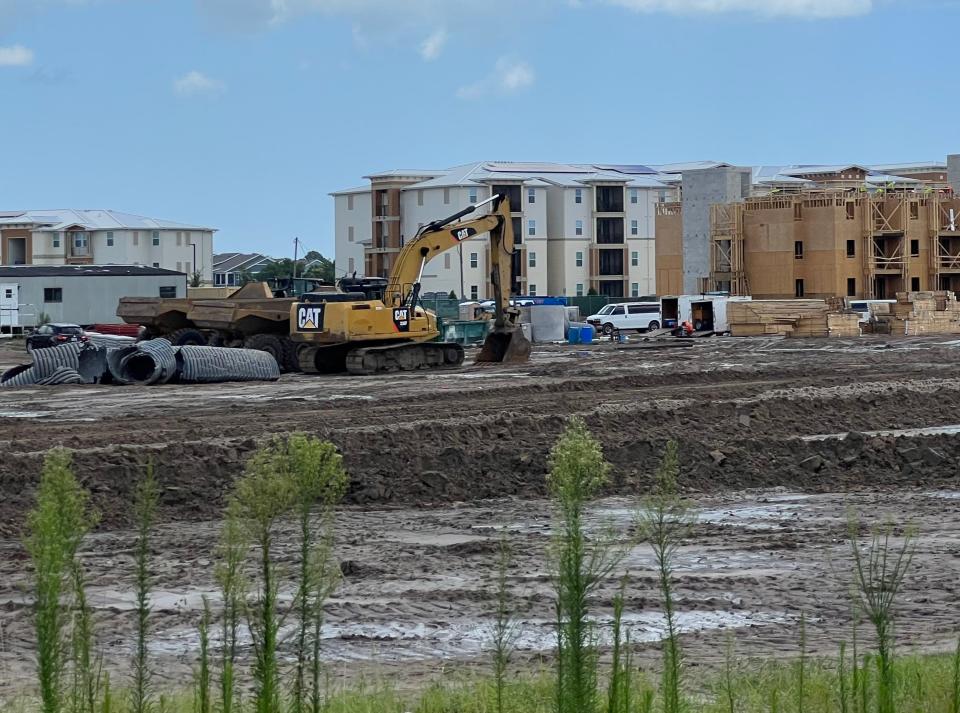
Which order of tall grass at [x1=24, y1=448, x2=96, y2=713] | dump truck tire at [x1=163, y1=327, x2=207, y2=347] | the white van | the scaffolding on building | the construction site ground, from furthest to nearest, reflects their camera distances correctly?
the scaffolding on building < the white van < dump truck tire at [x1=163, y1=327, x2=207, y2=347] < the construction site ground < tall grass at [x1=24, y1=448, x2=96, y2=713]

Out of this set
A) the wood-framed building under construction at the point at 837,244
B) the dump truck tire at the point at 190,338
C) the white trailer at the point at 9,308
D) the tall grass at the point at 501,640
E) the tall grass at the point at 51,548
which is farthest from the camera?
the wood-framed building under construction at the point at 837,244

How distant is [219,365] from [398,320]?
4777 mm

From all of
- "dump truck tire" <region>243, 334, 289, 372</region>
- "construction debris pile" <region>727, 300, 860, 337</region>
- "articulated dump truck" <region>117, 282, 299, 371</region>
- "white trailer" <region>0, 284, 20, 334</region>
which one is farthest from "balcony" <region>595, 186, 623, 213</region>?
"dump truck tire" <region>243, 334, 289, 372</region>

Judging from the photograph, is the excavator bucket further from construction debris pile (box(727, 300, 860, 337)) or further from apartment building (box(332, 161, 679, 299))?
apartment building (box(332, 161, 679, 299))

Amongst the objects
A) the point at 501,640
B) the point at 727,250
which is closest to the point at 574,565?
the point at 501,640

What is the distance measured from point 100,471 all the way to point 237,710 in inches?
425

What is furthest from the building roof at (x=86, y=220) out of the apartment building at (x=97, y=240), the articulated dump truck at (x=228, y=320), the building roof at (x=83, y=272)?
the articulated dump truck at (x=228, y=320)

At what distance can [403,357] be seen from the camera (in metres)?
37.5

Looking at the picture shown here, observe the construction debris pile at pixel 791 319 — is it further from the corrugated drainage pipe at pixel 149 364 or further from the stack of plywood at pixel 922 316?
the corrugated drainage pipe at pixel 149 364

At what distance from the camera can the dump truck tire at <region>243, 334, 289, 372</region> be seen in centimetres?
3806

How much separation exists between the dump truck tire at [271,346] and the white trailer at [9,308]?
3935 centimetres

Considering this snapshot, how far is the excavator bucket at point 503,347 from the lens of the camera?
39688 millimetres

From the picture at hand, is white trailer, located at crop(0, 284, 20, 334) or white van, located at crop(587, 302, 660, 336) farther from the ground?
white trailer, located at crop(0, 284, 20, 334)

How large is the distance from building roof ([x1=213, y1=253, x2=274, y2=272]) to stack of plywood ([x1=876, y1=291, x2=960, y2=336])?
99.4 metres
